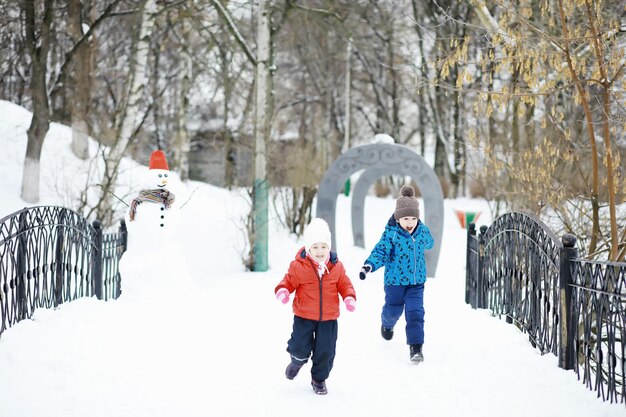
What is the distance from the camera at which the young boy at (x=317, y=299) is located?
481 centimetres

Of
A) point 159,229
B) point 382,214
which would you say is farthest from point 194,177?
point 159,229

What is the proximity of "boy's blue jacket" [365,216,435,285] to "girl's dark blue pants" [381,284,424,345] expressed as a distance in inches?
3.4

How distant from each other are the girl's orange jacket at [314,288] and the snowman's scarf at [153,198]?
3.08m

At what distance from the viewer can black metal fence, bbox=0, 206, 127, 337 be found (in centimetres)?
523

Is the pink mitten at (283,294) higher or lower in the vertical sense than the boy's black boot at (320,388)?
higher

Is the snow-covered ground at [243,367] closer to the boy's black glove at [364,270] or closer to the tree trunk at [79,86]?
the boy's black glove at [364,270]

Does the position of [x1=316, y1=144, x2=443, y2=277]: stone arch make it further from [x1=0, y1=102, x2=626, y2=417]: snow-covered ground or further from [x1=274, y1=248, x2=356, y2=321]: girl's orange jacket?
[x1=274, y1=248, x2=356, y2=321]: girl's orange jacket

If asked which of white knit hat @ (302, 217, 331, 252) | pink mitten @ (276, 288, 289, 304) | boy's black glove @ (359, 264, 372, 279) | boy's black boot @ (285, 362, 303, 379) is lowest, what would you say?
boy's black boot @ (285, 362, 303, 379)

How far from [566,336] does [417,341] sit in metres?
1.29

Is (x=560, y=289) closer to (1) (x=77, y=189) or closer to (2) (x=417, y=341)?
(2) (x=417, y=341)

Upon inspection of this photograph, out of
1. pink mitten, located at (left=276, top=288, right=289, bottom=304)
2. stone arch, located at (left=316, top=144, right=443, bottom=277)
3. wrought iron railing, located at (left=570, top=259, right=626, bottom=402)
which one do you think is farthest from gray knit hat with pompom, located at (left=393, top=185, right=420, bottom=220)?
stone arch, located at (left=316, top=144, right=443, bottom=277)

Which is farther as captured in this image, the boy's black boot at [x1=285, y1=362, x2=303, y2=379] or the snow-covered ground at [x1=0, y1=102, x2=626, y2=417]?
the boy's black boot at [x1=285, y1=362, x2=303, y2=379]

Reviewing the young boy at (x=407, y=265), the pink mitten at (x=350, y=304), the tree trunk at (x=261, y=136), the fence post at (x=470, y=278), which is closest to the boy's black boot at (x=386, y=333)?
the young boy at (x=407, y=265)

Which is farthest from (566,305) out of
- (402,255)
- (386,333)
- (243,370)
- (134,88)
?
(134,88)
